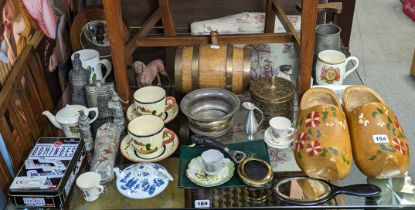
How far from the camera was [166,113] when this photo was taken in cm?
125

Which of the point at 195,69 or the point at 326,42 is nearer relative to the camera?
the point at 195,69

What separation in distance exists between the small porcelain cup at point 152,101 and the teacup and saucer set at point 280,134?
0.93ft

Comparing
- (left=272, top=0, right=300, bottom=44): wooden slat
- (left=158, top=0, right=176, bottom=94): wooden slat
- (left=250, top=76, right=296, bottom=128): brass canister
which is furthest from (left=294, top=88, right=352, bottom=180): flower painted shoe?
(left=158, top=0, right=176, bottom=94): wooden slat

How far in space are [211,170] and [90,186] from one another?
271mm

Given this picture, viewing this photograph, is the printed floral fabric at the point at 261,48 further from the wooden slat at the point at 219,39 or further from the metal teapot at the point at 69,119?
the metal teapot at the point at 69,119

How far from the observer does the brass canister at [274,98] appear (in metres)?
1.20

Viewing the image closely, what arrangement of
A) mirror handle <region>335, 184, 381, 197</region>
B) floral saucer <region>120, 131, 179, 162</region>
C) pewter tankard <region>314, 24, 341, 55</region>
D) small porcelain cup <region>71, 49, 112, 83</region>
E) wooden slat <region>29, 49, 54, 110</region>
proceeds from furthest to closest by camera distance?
pewter tankard <region>314, 24, 341, 55</region>
small porcelain cup <region>71, 49, 112, 83</region>
wooden slat <region>29, 49, 54, 110</region>
floral saucer <region>120, 131, 179, 162</region>
mirror handle <region>335, 184, 381, 197</region>

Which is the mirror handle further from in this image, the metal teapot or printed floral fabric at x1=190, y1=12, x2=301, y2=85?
the metal teapot

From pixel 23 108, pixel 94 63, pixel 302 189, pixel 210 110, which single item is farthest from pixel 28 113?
pixel 302 189

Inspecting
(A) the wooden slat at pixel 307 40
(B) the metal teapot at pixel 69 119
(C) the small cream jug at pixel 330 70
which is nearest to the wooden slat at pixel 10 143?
(B) the metal teapot at pixel 69 119

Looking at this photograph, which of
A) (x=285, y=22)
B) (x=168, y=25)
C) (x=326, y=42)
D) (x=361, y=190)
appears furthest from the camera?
(x=168, y=25)

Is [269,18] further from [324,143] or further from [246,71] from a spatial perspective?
[324,143]

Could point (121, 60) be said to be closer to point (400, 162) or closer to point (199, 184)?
point (199, 184)

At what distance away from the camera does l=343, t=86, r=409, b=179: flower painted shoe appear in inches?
39.3
